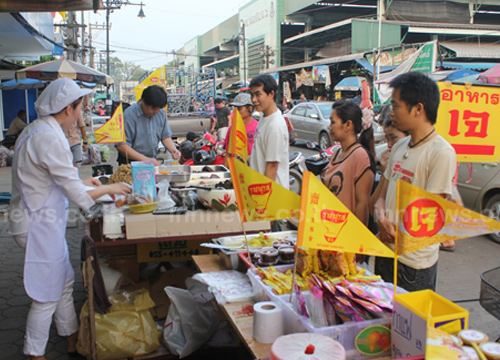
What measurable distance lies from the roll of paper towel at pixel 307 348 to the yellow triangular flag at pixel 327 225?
382mm

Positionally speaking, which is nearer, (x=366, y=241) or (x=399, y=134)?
(x=366, y=241)

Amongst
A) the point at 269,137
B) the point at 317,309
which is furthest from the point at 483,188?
the point at 317,309

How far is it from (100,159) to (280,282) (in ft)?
38.4

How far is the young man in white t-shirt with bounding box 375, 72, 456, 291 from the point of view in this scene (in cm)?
222

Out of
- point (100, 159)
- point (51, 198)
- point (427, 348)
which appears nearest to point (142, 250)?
point (51, 198)

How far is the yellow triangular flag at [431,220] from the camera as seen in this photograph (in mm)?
1685

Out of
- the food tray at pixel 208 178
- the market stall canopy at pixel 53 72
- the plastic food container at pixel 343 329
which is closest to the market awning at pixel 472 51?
the market stall canopy at pixel 53 72

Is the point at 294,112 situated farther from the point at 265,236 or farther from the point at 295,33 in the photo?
the point at 295,33

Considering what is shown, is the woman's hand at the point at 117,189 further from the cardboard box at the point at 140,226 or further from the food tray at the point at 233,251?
the food tray at the point at 233,251

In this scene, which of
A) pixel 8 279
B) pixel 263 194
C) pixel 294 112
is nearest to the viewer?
pixel 263 194

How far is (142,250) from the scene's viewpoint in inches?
143

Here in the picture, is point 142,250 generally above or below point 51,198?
below

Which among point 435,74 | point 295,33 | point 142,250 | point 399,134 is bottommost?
point 142,250

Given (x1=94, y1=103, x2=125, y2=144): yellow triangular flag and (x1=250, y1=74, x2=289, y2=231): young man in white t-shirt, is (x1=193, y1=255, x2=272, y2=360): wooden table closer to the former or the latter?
(x1=250, y1=74, x2=289, y2=231): young man in white t-shirt
